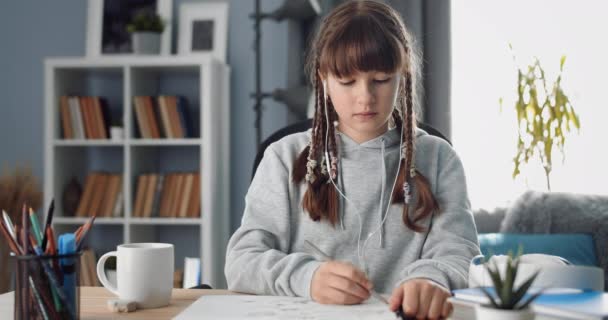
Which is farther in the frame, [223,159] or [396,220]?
[223,159]

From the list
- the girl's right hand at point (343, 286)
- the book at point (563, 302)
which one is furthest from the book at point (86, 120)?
the book at point (563, 302)

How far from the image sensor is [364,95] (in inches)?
42.6

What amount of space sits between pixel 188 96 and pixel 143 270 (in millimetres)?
2317

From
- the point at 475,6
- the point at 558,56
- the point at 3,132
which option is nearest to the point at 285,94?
the point at 475,6

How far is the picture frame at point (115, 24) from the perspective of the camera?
3.07 metres

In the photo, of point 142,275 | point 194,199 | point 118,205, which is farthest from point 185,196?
point 142,275

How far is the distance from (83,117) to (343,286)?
7.52 ft

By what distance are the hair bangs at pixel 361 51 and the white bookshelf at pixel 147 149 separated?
1.70 m

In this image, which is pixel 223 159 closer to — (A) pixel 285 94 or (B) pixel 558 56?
(A) pixel 285 94

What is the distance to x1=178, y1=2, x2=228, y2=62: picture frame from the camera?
3.06 meters

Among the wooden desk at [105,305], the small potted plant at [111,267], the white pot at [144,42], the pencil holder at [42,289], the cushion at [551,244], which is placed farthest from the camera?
the white pot at [144,42]

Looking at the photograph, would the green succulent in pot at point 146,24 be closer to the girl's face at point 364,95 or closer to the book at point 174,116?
the book at point 174,116

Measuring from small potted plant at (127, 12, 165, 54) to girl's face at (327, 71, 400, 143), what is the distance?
1.96 meters

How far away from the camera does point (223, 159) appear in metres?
3.00
